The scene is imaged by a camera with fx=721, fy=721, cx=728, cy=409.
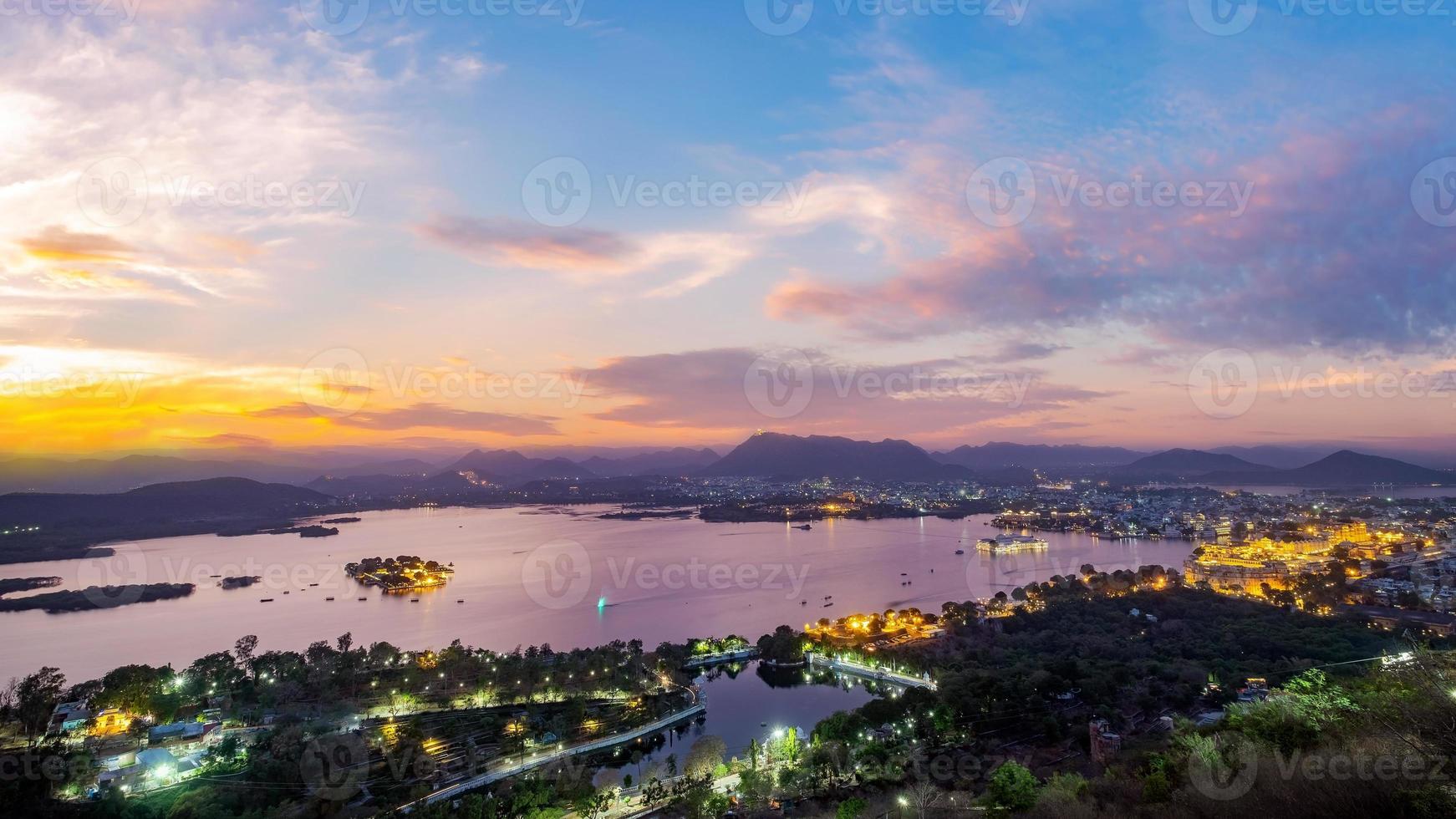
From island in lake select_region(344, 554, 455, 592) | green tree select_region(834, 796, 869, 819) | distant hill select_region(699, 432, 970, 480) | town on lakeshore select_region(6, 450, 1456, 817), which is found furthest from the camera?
distant hill select_region(699, 432, 970, 480)

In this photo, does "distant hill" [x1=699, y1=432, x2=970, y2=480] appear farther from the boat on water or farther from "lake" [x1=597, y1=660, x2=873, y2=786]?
"lake" [x1=597, y1=660, x2=873, y2=786]

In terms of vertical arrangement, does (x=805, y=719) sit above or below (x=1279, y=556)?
below

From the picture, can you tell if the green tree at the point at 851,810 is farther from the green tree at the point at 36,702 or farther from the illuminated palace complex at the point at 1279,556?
the illuminated palace complex at the point at 1279,556

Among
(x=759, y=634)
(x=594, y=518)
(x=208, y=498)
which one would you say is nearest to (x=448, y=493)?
(x=208, y=498)

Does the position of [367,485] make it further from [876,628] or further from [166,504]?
[876,628]

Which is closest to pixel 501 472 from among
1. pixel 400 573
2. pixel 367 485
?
pixel 367 485

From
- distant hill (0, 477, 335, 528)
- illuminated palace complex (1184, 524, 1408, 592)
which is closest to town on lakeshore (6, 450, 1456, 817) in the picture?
illuminated palace complex (1184, 524, 1408, 592)

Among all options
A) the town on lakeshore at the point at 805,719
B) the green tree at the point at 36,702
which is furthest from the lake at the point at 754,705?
the green tree at the point at 36,702
